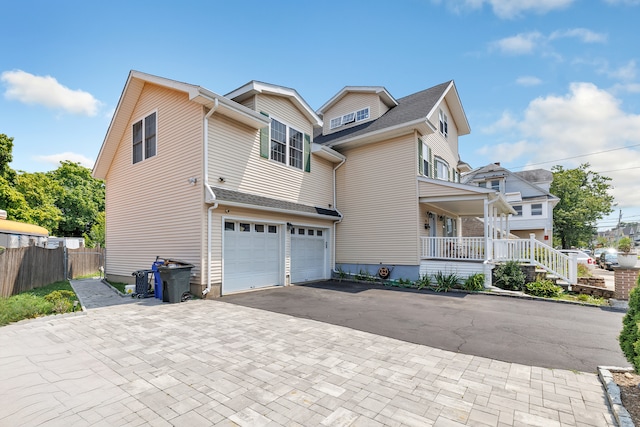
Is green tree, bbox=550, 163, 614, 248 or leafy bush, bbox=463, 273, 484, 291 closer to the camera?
leafy bush, bbox=463, 273, 484, 291

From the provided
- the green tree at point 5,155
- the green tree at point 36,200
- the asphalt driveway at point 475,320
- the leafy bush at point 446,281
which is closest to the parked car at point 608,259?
the leafy bush at point 446,281

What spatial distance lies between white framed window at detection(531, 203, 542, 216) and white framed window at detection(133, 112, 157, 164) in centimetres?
3137

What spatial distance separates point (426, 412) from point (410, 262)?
10.0 metres

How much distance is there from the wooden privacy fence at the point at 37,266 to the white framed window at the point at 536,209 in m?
35.2

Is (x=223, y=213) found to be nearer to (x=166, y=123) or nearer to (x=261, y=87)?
(x=166, y=123)

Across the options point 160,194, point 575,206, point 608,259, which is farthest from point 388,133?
point 575,206

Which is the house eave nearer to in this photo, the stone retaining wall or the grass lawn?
the stone retaining wall

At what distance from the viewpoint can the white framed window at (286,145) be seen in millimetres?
11759

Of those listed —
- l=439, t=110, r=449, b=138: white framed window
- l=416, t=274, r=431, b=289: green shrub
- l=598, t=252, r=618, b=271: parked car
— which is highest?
l=439, t=110, r=449, b=138: white framed window

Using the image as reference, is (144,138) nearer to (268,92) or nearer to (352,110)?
(268,92)

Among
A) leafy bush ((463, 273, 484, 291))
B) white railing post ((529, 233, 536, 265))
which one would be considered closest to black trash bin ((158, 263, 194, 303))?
leafy bush ((463, 273, 484, 291))

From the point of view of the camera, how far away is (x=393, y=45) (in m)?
11.2

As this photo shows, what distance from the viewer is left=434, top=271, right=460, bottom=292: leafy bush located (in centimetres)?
1123

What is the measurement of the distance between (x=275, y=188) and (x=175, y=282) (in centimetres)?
497
